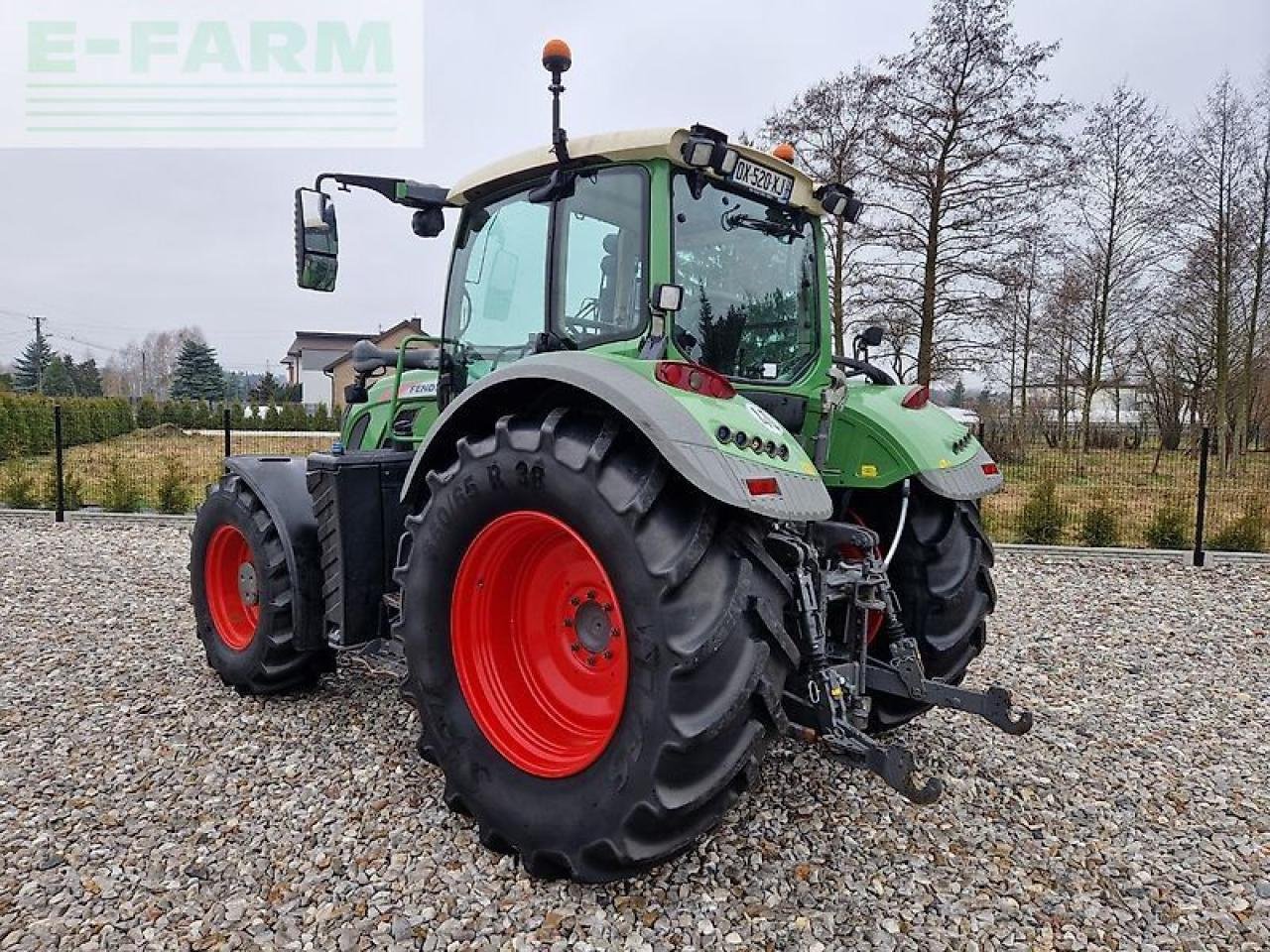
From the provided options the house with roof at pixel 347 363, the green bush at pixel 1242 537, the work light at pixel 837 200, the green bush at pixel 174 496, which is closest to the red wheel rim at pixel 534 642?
the work light at pixel 837 200

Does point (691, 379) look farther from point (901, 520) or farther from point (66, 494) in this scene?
point (66, 494)

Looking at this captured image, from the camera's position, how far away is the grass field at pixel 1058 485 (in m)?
9.48

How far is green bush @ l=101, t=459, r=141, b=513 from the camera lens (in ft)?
35.6

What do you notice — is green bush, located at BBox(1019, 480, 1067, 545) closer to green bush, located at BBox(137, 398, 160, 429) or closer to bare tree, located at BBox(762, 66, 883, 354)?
bare tree, located at BBox(762, 66, 883, 354)

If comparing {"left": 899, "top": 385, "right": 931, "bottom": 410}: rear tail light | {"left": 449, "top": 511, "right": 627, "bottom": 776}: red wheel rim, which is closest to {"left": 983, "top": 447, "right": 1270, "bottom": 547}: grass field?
{"left": 899, "top": 385, "right": 931, "bottom": 410}: rear tail light

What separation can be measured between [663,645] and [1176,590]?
267 inches

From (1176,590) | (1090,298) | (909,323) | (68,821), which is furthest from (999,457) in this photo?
(68,821)

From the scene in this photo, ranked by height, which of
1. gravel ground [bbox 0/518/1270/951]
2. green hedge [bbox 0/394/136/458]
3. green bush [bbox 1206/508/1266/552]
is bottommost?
gravel ground [bbox 0/518/1270/951]

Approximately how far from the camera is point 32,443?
16.0 m

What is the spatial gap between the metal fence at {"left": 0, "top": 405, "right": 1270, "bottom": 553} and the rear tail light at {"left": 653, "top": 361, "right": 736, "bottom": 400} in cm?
784

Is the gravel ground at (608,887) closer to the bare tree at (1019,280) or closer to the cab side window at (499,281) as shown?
the cab side window at (499,281)

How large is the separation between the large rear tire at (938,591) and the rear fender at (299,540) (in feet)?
8.09

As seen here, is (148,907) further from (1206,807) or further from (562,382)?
(1206,807)

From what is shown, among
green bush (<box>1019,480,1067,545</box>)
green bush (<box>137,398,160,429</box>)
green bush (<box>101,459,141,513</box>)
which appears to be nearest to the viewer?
green bush (<box>1019,480,1067,545</box>)
